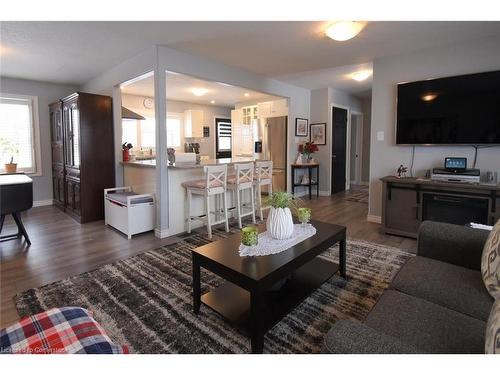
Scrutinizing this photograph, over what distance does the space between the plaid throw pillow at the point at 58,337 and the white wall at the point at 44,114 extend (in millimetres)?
5491

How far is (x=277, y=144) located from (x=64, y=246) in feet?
14.3

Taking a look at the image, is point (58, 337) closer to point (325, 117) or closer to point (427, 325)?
point (427, 325)

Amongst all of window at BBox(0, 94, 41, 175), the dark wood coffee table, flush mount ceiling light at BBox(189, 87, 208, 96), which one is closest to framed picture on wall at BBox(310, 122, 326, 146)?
flush mount ceiling light at BBox(189, 87, 208, 96)

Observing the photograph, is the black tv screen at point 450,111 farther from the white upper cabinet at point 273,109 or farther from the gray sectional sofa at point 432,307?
the white upper cabinet at point 273,109

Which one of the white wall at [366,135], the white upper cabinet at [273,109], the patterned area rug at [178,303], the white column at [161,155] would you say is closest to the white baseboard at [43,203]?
the white column at [161,155]

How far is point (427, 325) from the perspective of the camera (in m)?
1.22

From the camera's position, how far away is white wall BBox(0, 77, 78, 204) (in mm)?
5309

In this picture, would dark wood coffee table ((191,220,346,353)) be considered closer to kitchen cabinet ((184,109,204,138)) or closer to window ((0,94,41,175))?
window ((0,94,41,175))

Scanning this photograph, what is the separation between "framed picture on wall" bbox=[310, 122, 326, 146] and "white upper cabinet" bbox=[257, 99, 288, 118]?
86cm

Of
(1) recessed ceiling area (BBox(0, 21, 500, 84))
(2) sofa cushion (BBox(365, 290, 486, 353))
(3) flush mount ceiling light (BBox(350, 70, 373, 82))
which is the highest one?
(3) flush mount ceiling light (BBox(350, 70, 373, 82))

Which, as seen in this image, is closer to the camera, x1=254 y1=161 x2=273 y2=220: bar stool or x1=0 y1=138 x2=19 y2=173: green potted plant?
x1=254 y1=161 x2=273 y2=220: bar stool

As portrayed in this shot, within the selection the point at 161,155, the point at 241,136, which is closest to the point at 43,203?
the point at 161,155

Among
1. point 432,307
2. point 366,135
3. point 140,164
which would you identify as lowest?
point 432,307

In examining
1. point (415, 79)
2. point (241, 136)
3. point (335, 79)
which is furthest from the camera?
point (241, 136)
